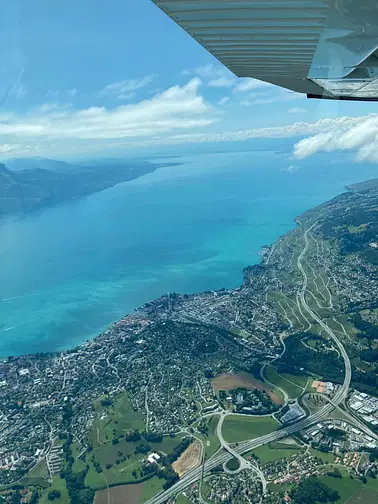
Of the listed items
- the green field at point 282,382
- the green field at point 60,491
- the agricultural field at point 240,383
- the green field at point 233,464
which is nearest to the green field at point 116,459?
the green field at point 60,491

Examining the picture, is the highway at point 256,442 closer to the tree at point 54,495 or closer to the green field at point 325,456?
the green field at point 325,456

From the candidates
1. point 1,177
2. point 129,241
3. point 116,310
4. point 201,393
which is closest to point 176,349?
point 201,393

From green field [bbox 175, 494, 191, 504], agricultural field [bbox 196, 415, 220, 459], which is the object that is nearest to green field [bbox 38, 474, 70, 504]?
green field [bbox 175, 494, 191, 504]

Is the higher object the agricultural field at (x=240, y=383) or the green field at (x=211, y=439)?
the agricultural field at (x=240, y=383)

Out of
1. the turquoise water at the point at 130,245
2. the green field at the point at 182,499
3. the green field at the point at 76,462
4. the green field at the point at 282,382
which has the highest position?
the turquoise water at the point at 130,245

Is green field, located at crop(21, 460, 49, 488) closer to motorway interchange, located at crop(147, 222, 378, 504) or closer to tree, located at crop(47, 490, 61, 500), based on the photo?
tree, located at crop(47, 490, 61, 500)
